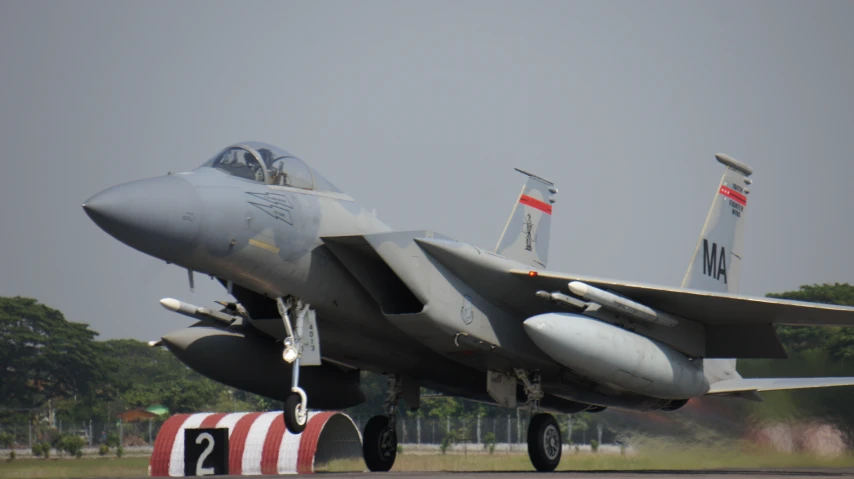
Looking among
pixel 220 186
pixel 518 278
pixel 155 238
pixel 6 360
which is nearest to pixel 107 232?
pixel 155 238

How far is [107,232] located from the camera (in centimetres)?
908

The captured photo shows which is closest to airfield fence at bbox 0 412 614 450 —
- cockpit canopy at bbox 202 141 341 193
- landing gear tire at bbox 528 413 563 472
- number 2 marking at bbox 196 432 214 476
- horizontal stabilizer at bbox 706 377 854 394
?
horizontal stabilizer at bbox 706 377 854 394

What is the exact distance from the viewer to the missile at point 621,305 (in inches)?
442

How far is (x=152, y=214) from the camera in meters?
9.05

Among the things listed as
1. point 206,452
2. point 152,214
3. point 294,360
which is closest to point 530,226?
point 206,452

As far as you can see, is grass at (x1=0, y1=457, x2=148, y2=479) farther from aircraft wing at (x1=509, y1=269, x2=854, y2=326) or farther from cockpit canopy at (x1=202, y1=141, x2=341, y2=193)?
aircraft wing at (x1=509, y1=269, x2=854, y2=326)

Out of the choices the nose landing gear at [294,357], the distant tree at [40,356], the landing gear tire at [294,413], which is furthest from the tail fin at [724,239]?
the distant tree at [40,356]

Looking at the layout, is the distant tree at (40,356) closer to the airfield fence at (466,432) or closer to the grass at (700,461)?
the airfield fence at (466,432)

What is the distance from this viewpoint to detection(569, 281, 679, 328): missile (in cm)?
1123

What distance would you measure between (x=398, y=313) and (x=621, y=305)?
98.1 inches

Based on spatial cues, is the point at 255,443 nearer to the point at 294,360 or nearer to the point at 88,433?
the point at 294,360

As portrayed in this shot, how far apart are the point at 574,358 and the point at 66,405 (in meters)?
22.7

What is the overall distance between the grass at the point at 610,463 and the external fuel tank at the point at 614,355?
3.37 m

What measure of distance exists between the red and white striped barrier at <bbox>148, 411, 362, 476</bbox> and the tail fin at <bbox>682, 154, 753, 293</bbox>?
6.40 metres
